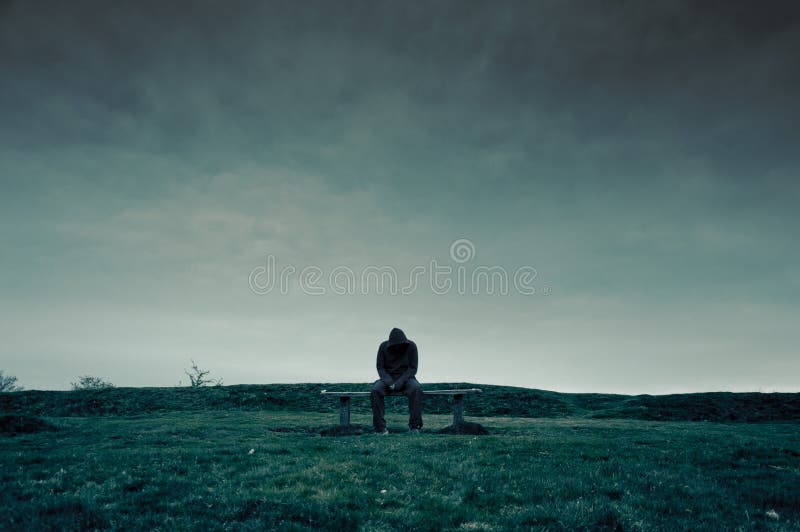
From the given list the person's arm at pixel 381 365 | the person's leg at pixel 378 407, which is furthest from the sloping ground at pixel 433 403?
the person's leg at pixel 378 407

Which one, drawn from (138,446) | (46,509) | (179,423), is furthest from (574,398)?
(46,509)

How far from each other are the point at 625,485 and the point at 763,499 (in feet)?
7.26

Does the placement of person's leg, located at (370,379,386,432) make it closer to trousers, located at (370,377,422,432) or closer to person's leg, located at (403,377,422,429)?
trousers, located at (370,377,422,432)

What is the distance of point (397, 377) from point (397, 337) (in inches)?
61.2

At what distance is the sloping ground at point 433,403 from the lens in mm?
27828

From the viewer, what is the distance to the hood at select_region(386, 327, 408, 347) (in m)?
18.7

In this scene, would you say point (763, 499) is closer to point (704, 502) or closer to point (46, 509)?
point (704, 502)

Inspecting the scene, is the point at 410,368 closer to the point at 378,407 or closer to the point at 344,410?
the point at 378,407

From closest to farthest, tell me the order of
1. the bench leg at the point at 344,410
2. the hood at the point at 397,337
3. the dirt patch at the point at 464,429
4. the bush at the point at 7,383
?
1. the dirt patch at the point at 464,429
2. the bench leg at the point at 344,410
3. the hood at the point at 397,337
4. the bush at the point at 7,383

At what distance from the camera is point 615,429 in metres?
18.6

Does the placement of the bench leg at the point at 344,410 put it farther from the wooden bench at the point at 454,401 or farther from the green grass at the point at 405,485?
the green grass at the point at 405,485

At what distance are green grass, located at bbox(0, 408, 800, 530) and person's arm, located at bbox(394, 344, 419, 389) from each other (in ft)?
12.5

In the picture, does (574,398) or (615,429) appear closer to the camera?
(615,429)

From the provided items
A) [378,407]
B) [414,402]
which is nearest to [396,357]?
[414,402]
